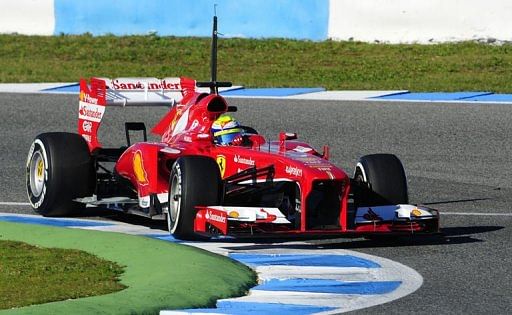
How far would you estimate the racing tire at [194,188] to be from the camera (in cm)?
956

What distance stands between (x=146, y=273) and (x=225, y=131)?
257 centimetres

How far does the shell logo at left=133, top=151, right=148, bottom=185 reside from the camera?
10562 mm

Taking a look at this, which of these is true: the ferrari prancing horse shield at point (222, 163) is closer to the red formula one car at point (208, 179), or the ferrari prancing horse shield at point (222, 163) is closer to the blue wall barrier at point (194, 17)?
the red formula one car at point (208, 179)

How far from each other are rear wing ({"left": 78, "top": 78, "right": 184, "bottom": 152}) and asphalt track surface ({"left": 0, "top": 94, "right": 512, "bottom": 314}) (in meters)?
0.87

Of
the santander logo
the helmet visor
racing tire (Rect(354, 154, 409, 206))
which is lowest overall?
racing tire (Rect(354, 154, 409, 206))

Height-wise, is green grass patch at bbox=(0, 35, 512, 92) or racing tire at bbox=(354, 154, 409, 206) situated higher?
green grass patch at bbox=(0, 35, 512, 92)

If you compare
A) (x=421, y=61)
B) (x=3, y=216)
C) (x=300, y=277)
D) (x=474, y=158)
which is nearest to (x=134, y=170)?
(x=3, y=216)

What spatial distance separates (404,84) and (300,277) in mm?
10523

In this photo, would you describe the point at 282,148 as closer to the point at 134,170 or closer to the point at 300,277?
the point at 134,170

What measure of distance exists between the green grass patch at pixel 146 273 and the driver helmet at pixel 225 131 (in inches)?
53.6

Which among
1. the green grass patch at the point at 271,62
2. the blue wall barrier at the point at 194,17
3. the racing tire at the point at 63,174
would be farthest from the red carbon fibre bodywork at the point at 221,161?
the blue wall barrier at the point at 194,17

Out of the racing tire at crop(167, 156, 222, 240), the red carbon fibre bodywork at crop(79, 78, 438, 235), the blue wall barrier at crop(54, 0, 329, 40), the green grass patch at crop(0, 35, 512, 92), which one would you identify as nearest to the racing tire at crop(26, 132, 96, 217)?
the red carbon fibre bodywork at crop(79, 78, 438, 235)

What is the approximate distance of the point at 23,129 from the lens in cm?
1526

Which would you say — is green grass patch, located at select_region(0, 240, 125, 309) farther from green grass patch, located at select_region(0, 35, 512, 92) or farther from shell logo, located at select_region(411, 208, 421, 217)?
green grass patch, located at select_region(0, 35, 512, 92)
